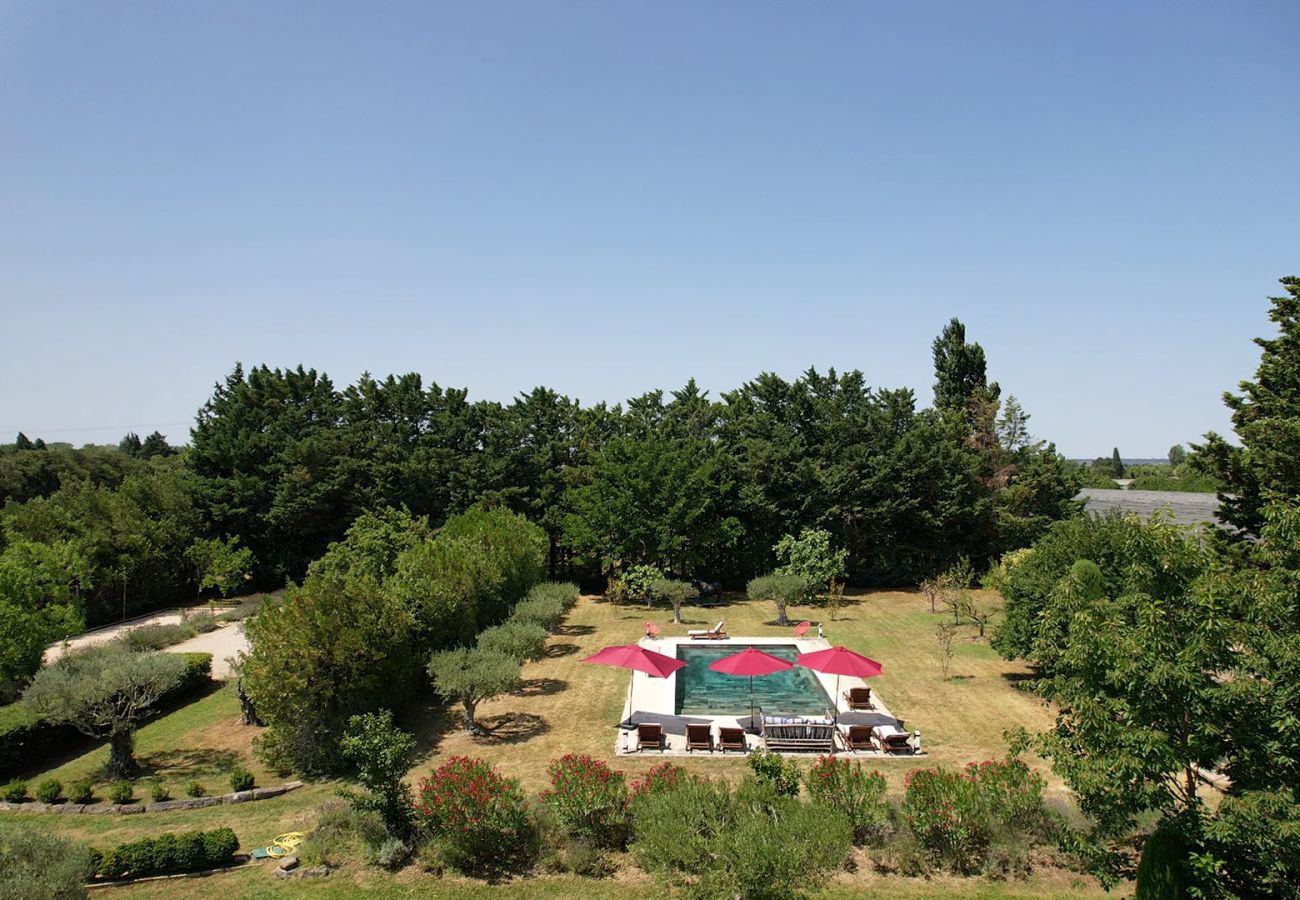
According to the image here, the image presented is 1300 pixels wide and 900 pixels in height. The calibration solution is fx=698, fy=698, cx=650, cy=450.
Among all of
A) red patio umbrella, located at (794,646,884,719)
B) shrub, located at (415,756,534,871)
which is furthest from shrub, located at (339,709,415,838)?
red patio umbrella, located at (794,646,884,719)

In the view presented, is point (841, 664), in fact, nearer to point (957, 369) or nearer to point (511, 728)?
point (511, 728)

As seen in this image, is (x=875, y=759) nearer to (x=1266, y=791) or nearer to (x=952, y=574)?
(x=1266, y=791)

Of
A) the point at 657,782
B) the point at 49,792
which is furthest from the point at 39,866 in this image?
the point at 657,782

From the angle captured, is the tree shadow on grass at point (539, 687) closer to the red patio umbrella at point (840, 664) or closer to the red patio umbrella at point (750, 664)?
the red patio umbrella at point (750, 664)

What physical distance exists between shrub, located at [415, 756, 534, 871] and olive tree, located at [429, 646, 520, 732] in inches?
203

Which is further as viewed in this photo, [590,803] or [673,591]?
[673,591]

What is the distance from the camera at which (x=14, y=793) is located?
15453mm

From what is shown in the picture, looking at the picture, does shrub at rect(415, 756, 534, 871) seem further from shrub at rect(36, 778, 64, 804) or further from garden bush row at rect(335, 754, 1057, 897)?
shrub at rect(36, 778, 64, 804)

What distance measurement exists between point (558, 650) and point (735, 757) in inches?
462

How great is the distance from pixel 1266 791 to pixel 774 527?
30869mm

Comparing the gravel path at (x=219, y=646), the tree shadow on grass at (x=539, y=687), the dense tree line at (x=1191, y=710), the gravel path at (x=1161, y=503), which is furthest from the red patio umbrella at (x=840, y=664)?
the gravel path at (x=219, y=646)

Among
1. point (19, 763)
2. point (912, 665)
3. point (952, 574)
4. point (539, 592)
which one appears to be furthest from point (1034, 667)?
point (19, 763)

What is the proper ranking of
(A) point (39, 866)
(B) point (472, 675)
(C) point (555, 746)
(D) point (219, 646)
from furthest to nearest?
(D) point (219, 646), (B) point (472, 675), (C) point (555, 746), (A) point (39, 866)

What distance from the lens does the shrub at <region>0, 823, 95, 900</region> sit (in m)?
9.35
